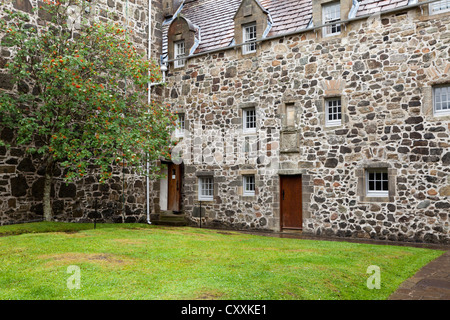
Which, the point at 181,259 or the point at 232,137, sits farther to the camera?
the point at 232,137

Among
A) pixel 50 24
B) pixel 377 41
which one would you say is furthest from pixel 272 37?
pixel 50 24

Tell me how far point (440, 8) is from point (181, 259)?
9.90m

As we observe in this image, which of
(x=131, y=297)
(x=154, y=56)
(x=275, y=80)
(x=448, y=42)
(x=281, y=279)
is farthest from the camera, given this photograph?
(x=154, y=56)

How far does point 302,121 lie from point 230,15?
5802 millimetres

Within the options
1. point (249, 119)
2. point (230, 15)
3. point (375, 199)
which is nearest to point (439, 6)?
point (375, 199)

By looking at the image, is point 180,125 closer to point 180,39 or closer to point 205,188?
point 205,188

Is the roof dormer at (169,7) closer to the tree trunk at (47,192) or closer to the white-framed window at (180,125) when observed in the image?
the white-framed window at (180,125)

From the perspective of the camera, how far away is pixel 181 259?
830 centimetres

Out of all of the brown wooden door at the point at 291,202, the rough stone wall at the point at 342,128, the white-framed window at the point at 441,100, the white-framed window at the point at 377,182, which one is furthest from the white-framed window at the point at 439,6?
the brown wooden door at the point at 291,202

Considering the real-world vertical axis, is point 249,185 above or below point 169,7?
below

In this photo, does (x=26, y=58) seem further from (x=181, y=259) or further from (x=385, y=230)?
(x=385, y=230)

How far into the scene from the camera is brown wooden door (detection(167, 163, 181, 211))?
59.3 feet

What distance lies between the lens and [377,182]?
13.1 meters

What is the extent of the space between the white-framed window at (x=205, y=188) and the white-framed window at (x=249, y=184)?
5.06 feet
